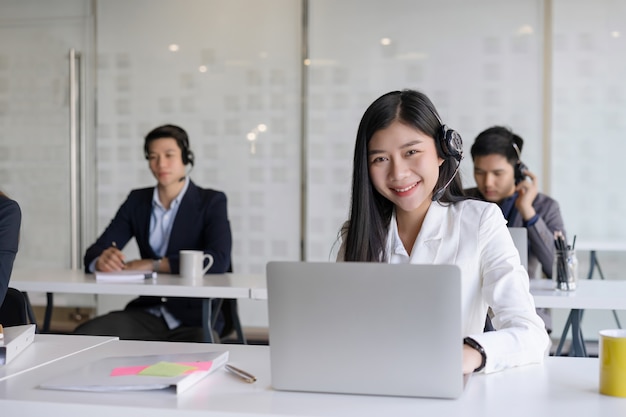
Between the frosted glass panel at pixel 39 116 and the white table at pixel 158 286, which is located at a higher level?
the frosted glass panel at pixel 39 116

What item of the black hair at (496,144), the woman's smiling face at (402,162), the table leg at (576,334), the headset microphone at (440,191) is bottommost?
the table leg at (576,334)

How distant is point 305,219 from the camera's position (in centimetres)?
546

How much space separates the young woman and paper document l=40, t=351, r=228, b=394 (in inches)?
22.0

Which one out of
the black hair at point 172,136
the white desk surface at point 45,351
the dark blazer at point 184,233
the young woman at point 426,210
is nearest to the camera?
the white desk surface at point 45,351

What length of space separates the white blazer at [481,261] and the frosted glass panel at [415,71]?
129 inches

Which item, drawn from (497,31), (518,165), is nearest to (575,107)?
(497,31)

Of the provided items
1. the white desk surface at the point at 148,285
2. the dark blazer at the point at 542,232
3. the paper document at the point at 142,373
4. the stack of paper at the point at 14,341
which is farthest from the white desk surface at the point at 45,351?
the dark blazer at the point at 542,232

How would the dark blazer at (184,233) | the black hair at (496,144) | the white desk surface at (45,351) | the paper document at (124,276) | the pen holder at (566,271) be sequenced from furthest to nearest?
the black hair at (496,144)
the dark blazer at (184,233)
the paper document at (124,276)
the pen holder at (566,271)
the white desk surface at (45,351)

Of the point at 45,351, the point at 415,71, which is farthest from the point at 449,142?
the point at 415,71

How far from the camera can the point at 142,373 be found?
4.87 ft

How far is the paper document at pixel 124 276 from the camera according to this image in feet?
10.8

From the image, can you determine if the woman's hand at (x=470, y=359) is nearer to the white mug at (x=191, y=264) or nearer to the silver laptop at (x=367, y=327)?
the silver laptop at (x=367, y=327)

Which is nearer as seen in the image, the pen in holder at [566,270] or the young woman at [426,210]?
the young woman at [426,210]

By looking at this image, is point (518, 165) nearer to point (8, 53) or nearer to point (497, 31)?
point (497, 31)
